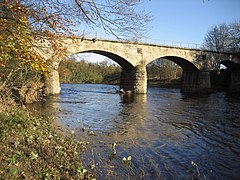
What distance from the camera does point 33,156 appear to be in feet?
12.3

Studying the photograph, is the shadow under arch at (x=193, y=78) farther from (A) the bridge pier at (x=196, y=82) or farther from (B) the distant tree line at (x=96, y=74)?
(B) the distant tree line at (x=96, y=74)

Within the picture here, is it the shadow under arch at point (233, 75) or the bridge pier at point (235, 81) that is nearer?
the bridge pier at point (235, 81)

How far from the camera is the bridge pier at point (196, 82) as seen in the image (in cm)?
3222

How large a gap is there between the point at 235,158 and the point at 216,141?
1435 mm

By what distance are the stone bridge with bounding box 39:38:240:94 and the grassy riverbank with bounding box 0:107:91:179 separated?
43.7 ft

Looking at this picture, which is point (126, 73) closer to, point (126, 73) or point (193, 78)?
point (126, 73)

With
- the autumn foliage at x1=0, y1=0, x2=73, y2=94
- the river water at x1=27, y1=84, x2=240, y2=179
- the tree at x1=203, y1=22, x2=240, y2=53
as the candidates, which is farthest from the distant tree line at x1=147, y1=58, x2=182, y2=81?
the autumn foliage at x1=0, y1=0, x2=73, y2=94

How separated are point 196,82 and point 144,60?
35.9ft

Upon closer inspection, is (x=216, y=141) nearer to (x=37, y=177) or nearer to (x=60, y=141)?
(x=60, y=141)

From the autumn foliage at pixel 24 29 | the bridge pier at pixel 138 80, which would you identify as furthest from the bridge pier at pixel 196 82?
the autumn foliage at pixel 24 29

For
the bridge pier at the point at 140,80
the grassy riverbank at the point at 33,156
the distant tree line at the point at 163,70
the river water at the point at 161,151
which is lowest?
the river water at the point at 161,151

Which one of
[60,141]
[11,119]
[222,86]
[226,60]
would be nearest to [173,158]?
[60,141]

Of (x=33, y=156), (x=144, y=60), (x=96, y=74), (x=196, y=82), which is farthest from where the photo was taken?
(x=96, y=74)

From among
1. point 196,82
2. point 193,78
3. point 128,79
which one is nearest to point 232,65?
point 193,78
